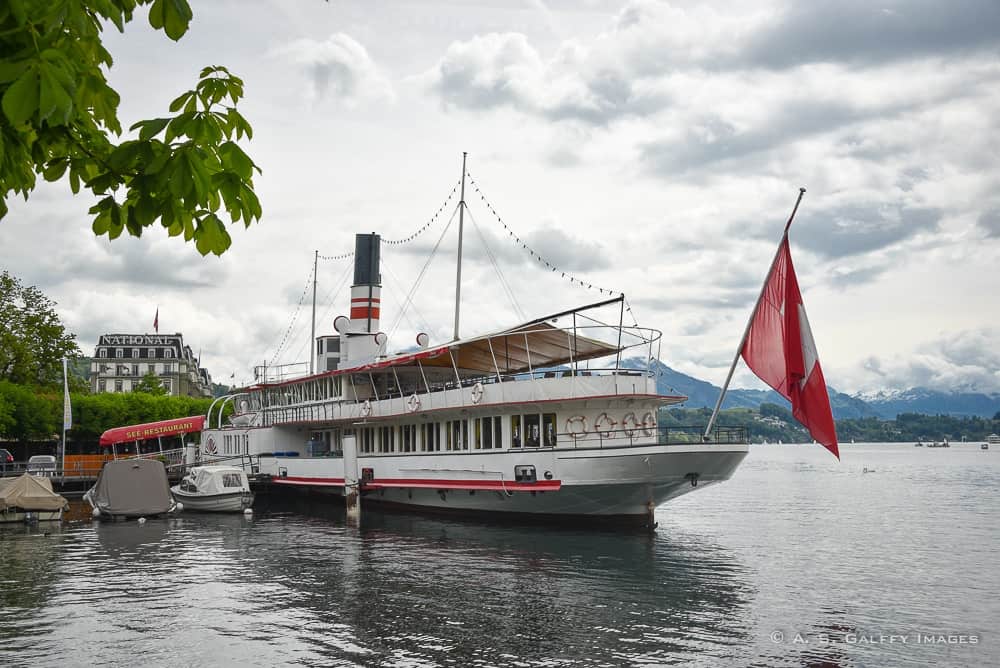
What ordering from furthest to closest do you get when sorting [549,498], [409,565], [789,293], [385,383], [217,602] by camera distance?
[385,383], [549,498], [789,293], [409,565], [217,602]

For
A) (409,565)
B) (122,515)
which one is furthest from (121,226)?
(122,515)

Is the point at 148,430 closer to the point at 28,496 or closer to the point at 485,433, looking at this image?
the point at 28,496

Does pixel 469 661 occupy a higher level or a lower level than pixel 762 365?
lower

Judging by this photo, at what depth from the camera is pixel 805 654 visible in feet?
52.6

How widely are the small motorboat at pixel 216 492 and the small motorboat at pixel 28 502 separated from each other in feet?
19.2

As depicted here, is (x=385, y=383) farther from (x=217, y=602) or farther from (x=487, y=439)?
(x=217, y=602)

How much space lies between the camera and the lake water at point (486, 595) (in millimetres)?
15906

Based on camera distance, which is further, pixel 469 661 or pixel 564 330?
pixel 564 330

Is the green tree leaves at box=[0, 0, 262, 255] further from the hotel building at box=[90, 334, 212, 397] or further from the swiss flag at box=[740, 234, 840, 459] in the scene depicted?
the hotel building at box=[90, 334, 212, 397]

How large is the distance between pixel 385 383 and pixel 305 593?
23.1 metres

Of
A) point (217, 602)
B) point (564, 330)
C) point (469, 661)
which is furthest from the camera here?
point (564, 330)

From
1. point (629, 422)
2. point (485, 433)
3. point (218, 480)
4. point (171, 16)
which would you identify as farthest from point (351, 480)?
point (171, 16)

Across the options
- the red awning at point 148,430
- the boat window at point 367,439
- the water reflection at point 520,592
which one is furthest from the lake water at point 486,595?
the red awning at point 148,430

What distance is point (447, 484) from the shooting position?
35.1 metres
